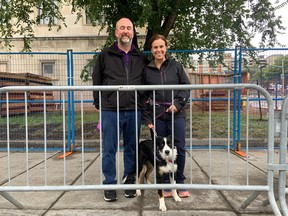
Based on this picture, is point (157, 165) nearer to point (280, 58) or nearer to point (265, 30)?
point (280, 58)

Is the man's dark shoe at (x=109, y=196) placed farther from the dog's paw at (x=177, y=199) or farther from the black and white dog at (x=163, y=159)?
the dog's paw at (x=177, y=199)

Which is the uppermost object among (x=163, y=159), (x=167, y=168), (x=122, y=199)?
Result: (x=163, y=159)

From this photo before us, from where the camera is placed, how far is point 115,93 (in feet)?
12.5

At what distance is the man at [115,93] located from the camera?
3.81 m

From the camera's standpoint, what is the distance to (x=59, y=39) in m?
20.8

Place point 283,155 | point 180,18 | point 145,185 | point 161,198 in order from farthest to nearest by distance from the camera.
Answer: point 180,18
point 161,198
point 145,185
point 283,155

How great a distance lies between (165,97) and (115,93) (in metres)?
0.70

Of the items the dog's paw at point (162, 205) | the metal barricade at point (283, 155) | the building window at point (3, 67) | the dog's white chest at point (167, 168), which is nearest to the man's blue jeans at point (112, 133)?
the dog's white chest at point (167, 168)

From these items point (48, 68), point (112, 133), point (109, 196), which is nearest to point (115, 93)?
point (112, 133)

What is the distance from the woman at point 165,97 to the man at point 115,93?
185 millimetres

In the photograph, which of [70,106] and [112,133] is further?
[70,106]

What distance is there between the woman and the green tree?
8.84ft

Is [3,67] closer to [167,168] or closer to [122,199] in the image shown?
[122,199]

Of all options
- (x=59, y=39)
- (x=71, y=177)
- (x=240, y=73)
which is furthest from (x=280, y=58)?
(x=59, y=39)
